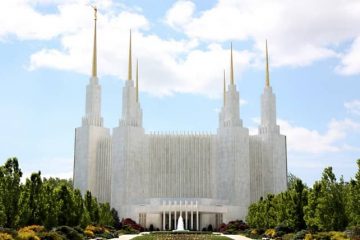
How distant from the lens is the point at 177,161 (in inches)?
2506

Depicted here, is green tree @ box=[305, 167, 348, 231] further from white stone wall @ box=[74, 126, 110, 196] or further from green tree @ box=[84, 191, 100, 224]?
white stone wall @ box=[74, 126, 110, 196]

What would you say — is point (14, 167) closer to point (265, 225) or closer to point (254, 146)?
point (265, 225)

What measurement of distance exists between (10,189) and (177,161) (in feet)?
129

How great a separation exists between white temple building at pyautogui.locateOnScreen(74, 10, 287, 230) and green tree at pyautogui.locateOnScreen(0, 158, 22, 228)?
113 ft

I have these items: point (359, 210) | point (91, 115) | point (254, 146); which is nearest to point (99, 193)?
point (91, 115)

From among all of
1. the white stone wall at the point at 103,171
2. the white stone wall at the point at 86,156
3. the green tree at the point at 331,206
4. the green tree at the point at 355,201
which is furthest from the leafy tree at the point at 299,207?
the white stone wall at the point at 103,171

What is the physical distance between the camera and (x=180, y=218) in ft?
185

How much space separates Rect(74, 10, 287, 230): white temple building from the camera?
6081cm

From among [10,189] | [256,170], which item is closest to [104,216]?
[256,170]

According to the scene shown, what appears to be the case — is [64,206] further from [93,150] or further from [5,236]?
[93,150]

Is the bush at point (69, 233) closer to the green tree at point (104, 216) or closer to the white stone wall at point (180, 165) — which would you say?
the green tree at point (104, 216)

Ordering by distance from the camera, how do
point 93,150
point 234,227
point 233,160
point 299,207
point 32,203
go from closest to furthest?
point 32,203 < point 299,207 < point 234,227 < point 233,160 < point 93,150

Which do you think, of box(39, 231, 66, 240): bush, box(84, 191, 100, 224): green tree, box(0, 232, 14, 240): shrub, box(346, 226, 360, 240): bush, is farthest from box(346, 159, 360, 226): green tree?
box(84, 191, 100, 224): green tree

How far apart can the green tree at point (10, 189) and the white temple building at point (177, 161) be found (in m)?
34.5
